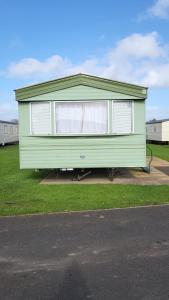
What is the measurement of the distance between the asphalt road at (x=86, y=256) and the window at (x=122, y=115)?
4506mm

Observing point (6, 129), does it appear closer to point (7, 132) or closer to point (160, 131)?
point (7, 132)

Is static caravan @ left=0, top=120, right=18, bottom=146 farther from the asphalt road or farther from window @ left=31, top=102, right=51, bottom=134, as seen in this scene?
the asphalt road

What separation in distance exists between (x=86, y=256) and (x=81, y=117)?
702 centimetres

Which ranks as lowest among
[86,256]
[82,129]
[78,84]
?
[86,256]

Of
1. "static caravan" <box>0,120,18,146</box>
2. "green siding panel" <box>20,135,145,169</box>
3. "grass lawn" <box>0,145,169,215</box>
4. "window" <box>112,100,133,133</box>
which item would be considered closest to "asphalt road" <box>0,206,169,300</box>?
"grass lawn" <box>0,145,169,215</box>

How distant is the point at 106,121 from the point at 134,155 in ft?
4.37

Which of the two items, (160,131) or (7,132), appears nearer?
(160,131)

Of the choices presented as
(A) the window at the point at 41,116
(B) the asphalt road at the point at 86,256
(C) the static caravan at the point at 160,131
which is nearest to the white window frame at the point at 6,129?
(C) the static caravan at the point at 160,131

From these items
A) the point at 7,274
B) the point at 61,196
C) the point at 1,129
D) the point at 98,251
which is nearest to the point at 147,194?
the point at 61,196

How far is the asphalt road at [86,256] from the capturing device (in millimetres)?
3910

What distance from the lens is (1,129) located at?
123 ft

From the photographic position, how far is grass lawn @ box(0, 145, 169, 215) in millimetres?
7949

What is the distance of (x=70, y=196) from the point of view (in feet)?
29.9

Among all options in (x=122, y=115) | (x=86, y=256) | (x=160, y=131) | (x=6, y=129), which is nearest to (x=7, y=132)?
(x=6, y=129)
